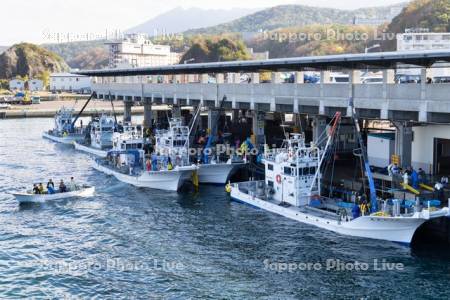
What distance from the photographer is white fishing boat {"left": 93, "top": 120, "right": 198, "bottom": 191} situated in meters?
59.3

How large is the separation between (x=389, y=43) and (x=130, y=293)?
179 meters

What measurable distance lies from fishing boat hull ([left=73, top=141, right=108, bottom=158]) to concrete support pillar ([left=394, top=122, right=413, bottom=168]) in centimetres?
4298

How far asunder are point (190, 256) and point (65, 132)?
71.3 meters

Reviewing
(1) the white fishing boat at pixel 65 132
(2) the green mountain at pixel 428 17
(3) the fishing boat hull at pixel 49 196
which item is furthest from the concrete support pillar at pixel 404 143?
(2) the green mountain at pixel 428 17

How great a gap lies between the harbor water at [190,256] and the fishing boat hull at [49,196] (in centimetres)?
82

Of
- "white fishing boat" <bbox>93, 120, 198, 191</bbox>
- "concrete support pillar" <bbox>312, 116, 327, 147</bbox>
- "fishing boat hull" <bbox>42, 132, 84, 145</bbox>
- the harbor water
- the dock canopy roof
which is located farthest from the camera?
"fishing boat hull" <bbox>42, 132, 84, 145</bbox>

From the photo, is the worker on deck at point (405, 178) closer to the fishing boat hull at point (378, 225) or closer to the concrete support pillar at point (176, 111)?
the fishing boat hull at point (378, 225)

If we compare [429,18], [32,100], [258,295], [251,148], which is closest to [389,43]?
[429,18]

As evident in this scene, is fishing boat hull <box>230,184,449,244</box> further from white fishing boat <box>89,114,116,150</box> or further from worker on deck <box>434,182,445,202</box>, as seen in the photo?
white fishing boat <box>89,114,116,150</box>

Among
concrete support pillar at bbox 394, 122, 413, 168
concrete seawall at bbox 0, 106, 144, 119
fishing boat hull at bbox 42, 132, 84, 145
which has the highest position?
concrete support pillar at bbox 394, 122, 413, 168

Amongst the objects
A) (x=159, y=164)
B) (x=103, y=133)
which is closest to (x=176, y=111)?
(x=103, y=133)

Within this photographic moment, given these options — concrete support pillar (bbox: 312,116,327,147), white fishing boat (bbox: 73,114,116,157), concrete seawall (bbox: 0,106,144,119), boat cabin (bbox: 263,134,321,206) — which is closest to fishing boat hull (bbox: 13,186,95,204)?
boat cabin (bbox: 263,134,321,206)

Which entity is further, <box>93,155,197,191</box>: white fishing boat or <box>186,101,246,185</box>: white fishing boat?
<box>186,101,246,185</box>: white fishing boat

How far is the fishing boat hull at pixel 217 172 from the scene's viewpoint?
61000mm
